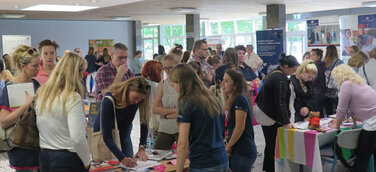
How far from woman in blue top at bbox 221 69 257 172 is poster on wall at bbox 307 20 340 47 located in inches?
497

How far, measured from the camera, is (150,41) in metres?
25.9

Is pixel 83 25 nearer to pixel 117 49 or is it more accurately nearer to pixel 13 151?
pixel 117 49

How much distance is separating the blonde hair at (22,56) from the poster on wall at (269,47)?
898 centimetres

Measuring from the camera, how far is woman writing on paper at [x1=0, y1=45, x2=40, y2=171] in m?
3.06

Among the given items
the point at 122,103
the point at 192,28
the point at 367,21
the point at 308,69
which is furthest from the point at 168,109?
the point at 192,28

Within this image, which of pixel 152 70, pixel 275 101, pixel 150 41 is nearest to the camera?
pixel 275 101

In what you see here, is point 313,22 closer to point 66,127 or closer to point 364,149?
point 364,149

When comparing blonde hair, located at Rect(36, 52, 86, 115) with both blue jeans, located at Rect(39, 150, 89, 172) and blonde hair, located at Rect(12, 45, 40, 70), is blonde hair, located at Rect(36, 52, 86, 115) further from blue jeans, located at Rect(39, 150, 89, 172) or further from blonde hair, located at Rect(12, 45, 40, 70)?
blonde hair, located at Rect(12, 45, 40, 70)

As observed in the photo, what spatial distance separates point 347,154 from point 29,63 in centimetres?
329

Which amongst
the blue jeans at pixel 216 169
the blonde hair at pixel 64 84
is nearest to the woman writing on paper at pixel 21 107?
the blonde hair at pixel 64 84

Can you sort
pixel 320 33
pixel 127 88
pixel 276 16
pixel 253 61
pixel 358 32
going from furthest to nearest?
pixel 320 33 < pixel 276 16 < pixel 358 32 < pixel 253 61 < pixel 127 88

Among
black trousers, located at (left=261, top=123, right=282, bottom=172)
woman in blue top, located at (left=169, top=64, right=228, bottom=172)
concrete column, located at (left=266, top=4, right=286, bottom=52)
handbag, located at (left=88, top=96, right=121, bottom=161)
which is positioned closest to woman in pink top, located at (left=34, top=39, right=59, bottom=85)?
handbag, located at (left=88, top=96, right=121, bottom=161)

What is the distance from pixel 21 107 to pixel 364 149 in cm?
339

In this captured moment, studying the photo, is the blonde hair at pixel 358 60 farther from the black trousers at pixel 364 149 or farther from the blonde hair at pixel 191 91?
the blonde hair at pixel 191 91
